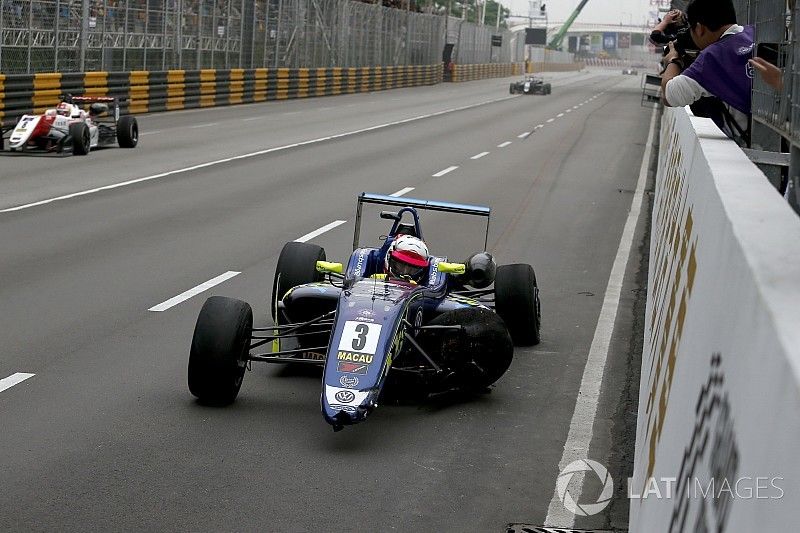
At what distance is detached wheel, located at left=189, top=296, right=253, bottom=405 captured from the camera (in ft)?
22.9

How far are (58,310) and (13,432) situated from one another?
3.18 metres

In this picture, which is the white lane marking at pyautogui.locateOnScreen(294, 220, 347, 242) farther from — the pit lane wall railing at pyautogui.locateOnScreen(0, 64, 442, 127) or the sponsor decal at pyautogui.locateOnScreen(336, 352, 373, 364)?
the pit lane wall railing at pyautogui.locateOnScreen(0, 64, 442, 127)

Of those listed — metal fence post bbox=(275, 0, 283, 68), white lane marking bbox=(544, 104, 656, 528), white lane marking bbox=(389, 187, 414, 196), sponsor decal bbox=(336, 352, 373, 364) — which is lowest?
white lane marking bbox=(544, 104, 656, 528)

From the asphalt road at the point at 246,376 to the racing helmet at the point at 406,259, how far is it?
812 millimetres

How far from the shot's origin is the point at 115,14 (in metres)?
35.5

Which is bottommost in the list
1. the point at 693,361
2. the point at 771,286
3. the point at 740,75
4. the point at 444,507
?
the point at 444,507

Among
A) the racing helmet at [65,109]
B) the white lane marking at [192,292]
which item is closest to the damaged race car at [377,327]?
the white lane marking at [192,292]

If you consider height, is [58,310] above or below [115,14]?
below

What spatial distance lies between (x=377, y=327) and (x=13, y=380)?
219cm

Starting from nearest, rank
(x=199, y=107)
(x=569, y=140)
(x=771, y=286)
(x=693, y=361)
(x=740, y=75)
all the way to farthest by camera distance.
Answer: (x=771, y=286), (x=693, y=361), (x=740, y=75), (x=569, y=140), (x=199, y=107)

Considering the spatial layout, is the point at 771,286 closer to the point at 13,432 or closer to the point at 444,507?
the point at 444,507

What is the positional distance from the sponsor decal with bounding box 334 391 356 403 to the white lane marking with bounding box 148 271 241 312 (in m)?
3.67

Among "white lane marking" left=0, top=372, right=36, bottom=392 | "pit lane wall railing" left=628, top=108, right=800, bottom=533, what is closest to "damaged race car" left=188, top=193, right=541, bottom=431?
"white lane marking" left=0, top=372, right=36, bottom=392

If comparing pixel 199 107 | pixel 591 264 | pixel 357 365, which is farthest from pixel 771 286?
pixel 199 107
